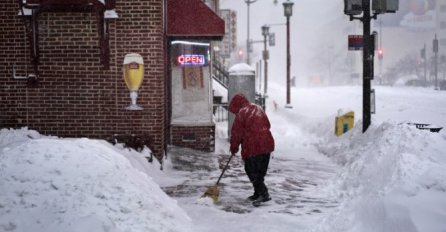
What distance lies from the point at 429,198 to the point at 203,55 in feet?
29.4

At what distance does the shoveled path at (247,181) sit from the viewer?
7.70m

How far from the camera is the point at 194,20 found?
11.0 metres

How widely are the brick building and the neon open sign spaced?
2.90m

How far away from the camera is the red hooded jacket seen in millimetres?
7637

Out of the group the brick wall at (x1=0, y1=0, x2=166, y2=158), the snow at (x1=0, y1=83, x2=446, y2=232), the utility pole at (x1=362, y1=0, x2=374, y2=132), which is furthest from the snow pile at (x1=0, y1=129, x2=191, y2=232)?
the utility pole at (x1=362, y1=0, x2=374, y2=132)

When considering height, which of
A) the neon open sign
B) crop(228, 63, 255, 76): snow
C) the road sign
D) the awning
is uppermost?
the awning

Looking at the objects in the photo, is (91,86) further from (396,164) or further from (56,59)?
(396,164)

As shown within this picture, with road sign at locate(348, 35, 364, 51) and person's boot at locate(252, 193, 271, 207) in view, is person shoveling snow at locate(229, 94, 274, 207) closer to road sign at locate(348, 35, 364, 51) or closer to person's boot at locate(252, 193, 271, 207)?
person's boot at locate(252, 193, 271, 207)

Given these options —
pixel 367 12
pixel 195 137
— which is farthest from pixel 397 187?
pixel 195 137

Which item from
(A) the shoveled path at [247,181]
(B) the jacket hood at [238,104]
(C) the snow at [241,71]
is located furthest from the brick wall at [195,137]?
(B) the jacket hood at [238,104]

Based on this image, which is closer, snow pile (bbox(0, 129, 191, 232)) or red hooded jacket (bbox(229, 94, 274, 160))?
snow pile (bbox(0, 129, 191, 232))

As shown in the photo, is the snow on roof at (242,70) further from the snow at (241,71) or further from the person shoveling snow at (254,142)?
the person shoveling snow at (254,142)

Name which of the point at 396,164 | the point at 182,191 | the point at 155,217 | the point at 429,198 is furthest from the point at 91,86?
the point at 429,198

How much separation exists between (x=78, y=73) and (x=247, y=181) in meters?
4.00
